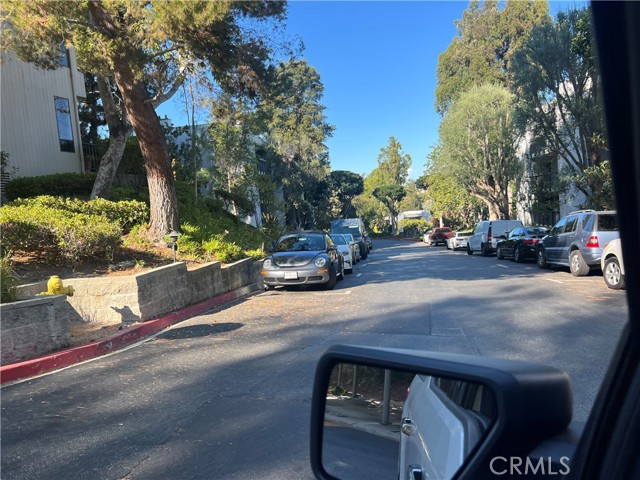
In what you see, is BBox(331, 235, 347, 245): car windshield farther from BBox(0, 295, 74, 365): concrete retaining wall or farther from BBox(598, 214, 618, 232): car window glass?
BBox(0, 295, 74, 365): concrete retaining wall

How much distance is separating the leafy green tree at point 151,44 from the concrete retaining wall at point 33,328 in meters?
5.95

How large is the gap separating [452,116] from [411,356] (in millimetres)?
33480

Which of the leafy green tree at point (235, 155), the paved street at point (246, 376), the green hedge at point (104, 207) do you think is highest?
the leafy green tree at point (235, 155)

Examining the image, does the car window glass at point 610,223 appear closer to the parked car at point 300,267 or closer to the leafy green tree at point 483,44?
the parked car at point 300,267

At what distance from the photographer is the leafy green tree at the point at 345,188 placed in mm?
60831

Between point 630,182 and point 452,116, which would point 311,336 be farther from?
point 452,116

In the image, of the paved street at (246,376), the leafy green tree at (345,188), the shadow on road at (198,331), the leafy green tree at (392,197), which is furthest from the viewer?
the leafy green tree at (392,197)

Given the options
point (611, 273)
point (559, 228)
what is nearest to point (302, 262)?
point (611, 273)

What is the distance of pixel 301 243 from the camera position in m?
13.7

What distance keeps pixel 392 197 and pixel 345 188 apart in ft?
41.6

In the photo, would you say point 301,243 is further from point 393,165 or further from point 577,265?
point 393,165

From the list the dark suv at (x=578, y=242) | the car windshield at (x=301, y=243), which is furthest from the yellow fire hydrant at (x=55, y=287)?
the dark suv at (x=578, y=242)

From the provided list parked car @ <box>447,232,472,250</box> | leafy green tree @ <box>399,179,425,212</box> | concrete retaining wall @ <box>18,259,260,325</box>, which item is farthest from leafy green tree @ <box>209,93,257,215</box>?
leafy green tree @ <box>399,179,425,212</box>

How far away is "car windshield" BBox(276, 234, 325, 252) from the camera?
1340 centimetres
